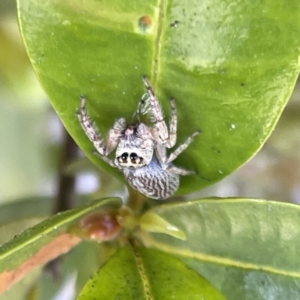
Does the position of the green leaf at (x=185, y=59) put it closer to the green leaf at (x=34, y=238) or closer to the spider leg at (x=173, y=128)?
the spider leg at (x=173, y=128)

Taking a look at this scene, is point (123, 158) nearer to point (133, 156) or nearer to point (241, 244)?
point (133, 156)

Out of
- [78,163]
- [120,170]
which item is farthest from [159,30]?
[78,163]

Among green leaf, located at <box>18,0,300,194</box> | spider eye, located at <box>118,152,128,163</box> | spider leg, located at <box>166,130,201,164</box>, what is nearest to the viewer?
green leaf, located at <box>18,0,300,194</box>

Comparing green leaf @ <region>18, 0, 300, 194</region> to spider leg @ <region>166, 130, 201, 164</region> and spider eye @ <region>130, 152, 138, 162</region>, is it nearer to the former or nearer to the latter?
spider leg @ <region>166, 130, 201, 164</region>

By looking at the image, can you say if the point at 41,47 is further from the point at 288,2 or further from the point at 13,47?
the point at 13,47

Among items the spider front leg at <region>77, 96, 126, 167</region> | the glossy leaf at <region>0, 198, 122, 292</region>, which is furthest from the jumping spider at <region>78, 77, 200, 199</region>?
the glossy leaf at <region>0, 198, 122, 292</region>

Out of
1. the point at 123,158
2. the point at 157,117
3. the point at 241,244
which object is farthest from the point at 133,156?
the point at 241,244
